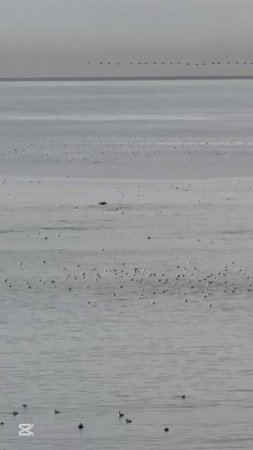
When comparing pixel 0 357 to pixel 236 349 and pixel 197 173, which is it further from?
pixel 197 173

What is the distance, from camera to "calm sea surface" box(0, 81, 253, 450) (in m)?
15.3

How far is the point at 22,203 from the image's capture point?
3925cm

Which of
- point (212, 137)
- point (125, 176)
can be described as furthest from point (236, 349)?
point (212, 137)

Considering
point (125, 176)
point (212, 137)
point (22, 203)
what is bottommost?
point (22, 203)

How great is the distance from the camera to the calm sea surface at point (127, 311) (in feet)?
50.3

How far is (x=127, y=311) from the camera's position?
2197 cm

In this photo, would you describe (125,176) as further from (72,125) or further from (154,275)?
(72,125)

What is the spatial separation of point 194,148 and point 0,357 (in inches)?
1974

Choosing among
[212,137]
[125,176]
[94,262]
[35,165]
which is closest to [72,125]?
[212,137]

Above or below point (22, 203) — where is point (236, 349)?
below

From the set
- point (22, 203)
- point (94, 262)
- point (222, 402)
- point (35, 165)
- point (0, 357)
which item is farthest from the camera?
point (35, 165)

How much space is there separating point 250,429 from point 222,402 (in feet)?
3.73

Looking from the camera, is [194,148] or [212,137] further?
[212,137]

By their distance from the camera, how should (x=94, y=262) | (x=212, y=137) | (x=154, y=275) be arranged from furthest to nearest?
(x=212, y=137), (x=94, y=262), (x=154, y=275)
